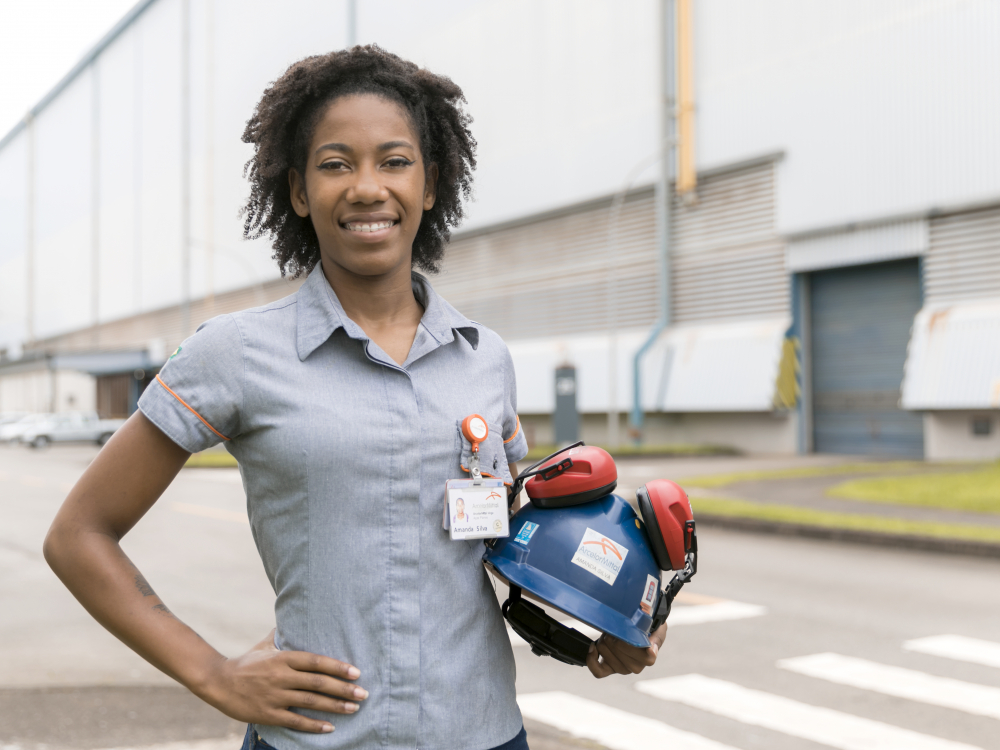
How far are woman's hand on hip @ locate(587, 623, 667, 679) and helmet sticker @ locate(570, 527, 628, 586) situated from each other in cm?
16

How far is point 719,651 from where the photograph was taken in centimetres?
681

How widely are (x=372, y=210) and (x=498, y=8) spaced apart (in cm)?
3383

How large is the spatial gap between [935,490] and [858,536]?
4.32m

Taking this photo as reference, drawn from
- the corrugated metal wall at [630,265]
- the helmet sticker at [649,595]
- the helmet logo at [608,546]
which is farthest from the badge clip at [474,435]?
the corrugated metal wall at [630,265]

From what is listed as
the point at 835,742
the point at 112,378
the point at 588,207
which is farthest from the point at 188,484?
the point at 112,378

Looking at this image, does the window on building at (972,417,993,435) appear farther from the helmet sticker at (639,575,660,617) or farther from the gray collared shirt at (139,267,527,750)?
the gray collared shirt at (139,267,527,750)

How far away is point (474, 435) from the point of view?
1.83 m

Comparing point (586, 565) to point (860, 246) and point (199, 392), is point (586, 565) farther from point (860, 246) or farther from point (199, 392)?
point (860, 246)

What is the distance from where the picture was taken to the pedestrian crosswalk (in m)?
5.04

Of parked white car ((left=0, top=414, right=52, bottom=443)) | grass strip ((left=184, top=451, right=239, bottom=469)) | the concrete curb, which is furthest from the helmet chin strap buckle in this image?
parked white car ((left=0, top=414, right=52, bottom=443))

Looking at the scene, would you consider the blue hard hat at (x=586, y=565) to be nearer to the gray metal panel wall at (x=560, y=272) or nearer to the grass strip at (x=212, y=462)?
the grass strip at (x=212, y=462)

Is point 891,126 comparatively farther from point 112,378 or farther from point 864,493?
point 112,378

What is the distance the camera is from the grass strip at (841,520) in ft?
36.0

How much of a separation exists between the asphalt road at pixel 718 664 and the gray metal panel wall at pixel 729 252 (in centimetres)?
1579
